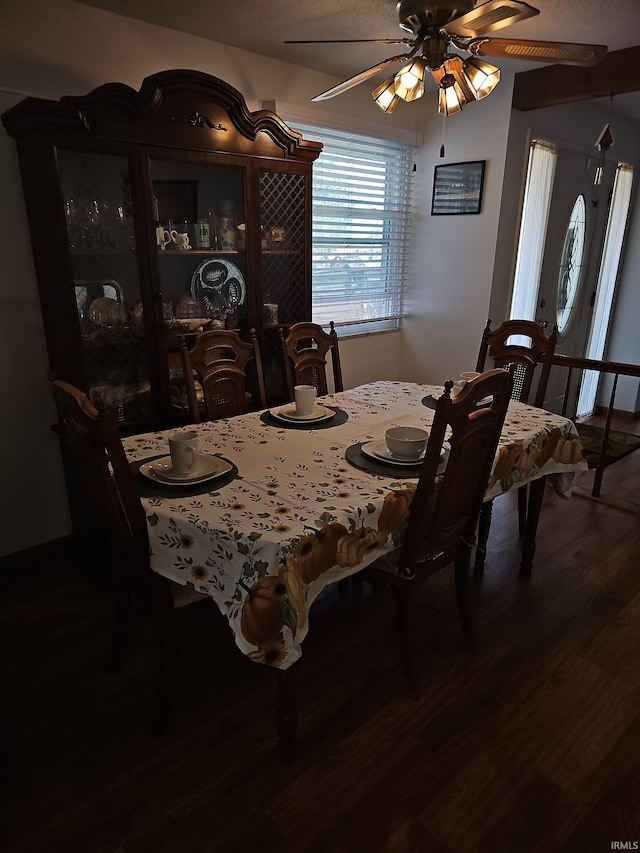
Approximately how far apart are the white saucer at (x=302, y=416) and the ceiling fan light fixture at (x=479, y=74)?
1219mm

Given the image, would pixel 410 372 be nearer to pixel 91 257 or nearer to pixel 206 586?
pixel 91 257

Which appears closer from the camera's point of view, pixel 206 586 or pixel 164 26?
pixel 206 586

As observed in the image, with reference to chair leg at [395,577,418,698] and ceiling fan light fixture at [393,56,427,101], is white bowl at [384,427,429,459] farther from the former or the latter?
ceiling fan light fixture at [393,56,427,101]

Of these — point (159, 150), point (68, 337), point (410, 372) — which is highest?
point (159, 150)

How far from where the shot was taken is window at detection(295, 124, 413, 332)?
136 inches

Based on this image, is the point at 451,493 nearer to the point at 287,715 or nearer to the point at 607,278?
the point at 287,715

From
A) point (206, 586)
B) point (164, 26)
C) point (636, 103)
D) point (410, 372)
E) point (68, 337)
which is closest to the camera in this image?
point (206, 586)

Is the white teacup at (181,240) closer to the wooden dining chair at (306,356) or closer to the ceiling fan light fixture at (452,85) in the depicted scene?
the wooden dining chair at (306,356)

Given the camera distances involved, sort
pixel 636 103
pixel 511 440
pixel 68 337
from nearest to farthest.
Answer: pixel 511 440, pixel 68 337, pixel 636 103

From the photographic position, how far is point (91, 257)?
89.4 inches

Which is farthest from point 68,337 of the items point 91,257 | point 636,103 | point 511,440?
point 636,103

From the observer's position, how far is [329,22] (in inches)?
95.6

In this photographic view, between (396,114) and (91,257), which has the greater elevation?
(396,114)

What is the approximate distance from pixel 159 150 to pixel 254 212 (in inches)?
21.1
